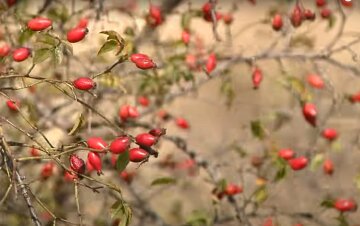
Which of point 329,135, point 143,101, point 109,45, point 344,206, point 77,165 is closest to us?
point 77,165

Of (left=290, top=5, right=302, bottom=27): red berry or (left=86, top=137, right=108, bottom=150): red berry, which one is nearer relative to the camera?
(left=86, top=137, right=108, bottom=150): red berry

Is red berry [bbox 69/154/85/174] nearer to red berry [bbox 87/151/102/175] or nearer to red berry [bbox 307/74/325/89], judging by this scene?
red berry [bbox 87/151/102/175]

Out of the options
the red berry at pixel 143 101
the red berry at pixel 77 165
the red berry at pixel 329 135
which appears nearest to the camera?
the red berry at pixel 77 165

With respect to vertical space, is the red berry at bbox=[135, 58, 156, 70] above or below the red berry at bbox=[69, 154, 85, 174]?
above

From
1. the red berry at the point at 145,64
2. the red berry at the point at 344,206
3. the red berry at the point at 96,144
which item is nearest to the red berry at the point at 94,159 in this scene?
the red berry at the point at 96,144

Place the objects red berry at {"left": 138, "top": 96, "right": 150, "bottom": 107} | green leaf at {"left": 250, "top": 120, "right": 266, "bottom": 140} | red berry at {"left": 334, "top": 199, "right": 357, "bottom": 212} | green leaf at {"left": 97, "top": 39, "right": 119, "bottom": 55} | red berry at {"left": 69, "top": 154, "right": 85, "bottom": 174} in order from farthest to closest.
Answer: red berry at {"left": 138, "top": 96, "right": 150, "bottom": 107} → green leaf at {"left": 250, "top": 120, "right": 266, "bottom": 140} → red berry at {"left": 334, "top": 199, "right": 357, "bottom": 212} → green leaf at {"left": 97, "top": 39, "right": 119, "bottom": 55} → red berry at {"left": 69, "top": 154, "right": 85, "bottom": 174}

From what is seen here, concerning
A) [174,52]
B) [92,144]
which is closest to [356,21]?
[174,52]

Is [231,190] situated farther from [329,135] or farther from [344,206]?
[329,135]

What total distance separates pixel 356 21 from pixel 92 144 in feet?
9.69

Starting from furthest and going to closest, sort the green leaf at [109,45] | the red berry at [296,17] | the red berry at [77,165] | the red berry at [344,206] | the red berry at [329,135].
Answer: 1. the red berry at [329,135]
2. the red berry at [344,206]
3. the red berry at [296,17]
4. the green leaf at [109,45]
5. the red berry at [77,165]

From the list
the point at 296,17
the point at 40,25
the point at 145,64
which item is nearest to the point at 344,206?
the point at 296,17

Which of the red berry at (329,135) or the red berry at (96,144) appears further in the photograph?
the red berry at (329,135)

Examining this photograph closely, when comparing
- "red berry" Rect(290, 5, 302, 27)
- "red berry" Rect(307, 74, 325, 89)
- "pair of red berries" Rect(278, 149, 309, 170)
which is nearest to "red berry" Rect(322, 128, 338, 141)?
"red berry" Rect(307, 74, 325, 89)

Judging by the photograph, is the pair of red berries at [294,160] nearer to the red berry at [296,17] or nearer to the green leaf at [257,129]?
the green leaf at [257,129]
